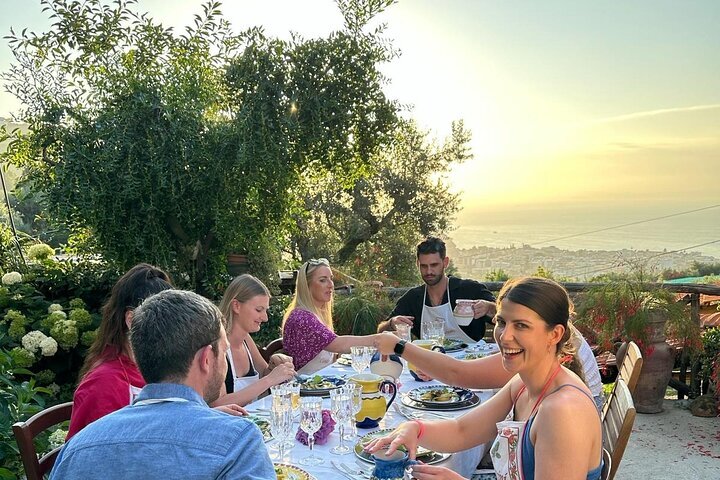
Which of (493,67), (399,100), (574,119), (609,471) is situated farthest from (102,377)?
(574,119)

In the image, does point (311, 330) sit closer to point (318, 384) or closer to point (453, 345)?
point (318, 384)

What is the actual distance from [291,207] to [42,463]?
3.82 m

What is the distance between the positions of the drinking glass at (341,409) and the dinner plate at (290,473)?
0.22 m

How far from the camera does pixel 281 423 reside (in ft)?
6.53

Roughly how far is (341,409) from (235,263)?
Result: 12.5ft

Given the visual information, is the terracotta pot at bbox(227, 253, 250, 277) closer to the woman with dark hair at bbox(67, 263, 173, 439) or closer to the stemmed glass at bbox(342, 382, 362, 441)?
the woman with dark hair at bbox(67, 263, 173, 439)

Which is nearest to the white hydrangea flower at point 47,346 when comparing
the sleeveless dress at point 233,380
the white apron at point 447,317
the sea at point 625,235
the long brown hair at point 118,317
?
the sleeveless dress at point 233,380

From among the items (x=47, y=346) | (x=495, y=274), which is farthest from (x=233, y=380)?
(x=495, y=274)

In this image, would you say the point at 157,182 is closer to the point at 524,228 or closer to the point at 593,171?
the point at 524,228

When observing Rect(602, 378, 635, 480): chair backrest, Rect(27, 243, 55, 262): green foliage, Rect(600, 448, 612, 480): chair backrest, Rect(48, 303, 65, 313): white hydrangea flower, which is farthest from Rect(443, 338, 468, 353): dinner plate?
Rect(27, 243, 55, 262): green foliage

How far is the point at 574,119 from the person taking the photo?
15.0m

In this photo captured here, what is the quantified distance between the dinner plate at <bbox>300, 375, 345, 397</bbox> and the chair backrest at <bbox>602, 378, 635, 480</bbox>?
112cm

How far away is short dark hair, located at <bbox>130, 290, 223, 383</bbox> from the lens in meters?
1.24

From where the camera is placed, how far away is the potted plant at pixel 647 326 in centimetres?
517
